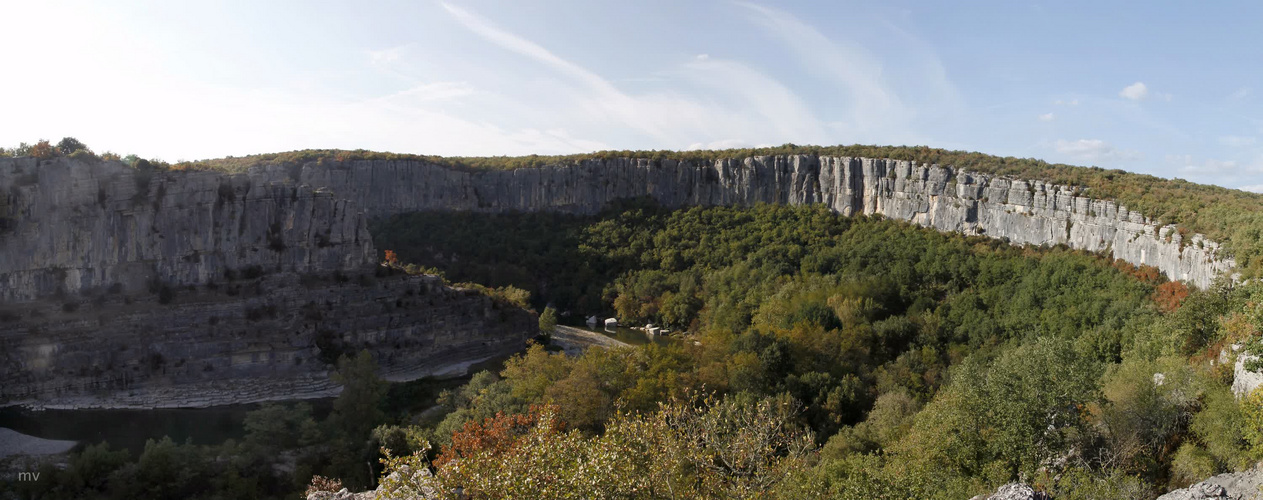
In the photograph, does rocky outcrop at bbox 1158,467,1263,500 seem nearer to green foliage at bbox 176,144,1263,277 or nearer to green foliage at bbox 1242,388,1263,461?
green foliage at bbox 1242,388,1263,461

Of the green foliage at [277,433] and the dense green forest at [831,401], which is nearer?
the dense green forest at [831,401]

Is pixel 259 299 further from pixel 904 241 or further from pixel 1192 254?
pixel 1192 254

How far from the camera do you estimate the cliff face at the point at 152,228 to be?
32625mm

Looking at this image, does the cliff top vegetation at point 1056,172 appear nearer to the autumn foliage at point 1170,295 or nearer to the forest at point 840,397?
the forest at point 840,397

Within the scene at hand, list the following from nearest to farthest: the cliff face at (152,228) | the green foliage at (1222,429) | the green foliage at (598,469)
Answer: the green foliage at (598,469) → the green foliage at (1222,429) → the cliff face at (152,228)

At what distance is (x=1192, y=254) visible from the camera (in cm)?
2389

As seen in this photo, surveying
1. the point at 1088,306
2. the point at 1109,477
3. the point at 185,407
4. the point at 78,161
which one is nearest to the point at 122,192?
the point at 78,161

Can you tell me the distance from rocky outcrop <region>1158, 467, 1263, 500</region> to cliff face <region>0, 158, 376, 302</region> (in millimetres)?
39116

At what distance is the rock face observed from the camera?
104ft

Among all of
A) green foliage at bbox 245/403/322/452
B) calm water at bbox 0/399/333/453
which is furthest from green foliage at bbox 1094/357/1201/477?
calm water at bbox 0/399/333/453

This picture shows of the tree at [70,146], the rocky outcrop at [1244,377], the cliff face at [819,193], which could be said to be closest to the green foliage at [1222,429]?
the rocky outcrop at [1244,377]

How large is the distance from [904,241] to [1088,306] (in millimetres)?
14916

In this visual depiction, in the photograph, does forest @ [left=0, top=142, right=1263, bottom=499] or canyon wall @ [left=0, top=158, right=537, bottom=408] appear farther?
canyon wall @ [left=0, top=158, right=537, bottom=408]

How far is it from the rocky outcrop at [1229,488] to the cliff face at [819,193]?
12878 mm
